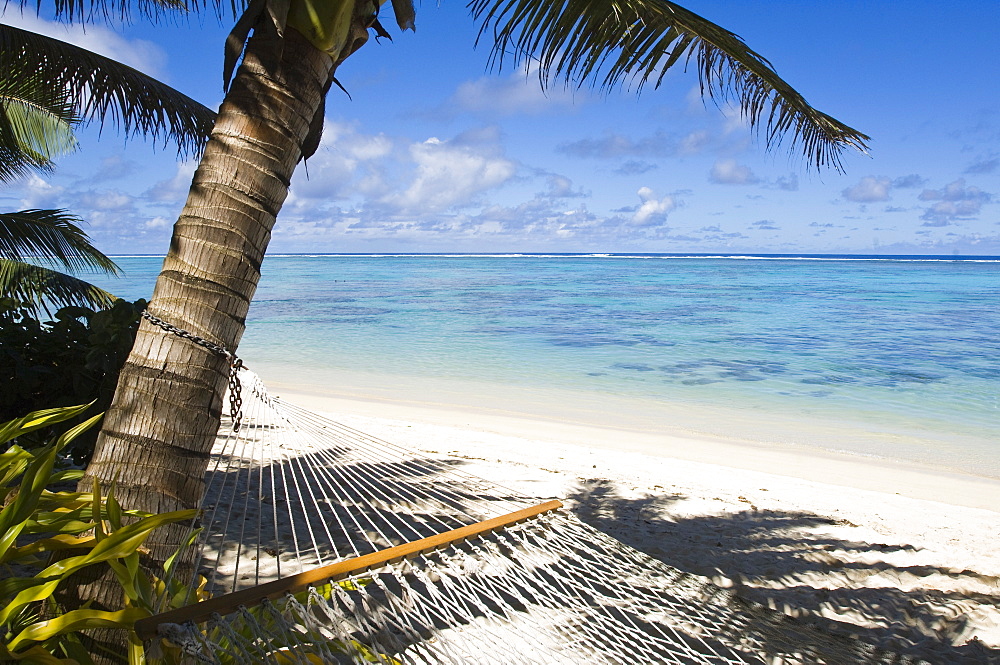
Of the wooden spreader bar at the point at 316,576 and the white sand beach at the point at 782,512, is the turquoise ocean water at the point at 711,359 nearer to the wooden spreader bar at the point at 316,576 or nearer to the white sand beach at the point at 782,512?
the white sand beach at the point at 782,512

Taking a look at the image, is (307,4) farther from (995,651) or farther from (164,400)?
(995,651)

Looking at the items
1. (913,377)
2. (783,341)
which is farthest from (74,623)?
(783,341)

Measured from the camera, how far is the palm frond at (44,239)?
526 cm

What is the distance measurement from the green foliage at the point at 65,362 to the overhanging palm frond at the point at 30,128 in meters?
3.13

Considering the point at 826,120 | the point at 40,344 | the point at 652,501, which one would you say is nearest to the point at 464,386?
the point at 652,501

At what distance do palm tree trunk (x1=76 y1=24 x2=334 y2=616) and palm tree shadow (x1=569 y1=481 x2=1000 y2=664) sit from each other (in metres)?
1.95

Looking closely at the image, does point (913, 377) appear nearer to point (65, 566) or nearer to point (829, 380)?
point (829, 380)

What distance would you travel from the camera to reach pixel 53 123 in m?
5.96

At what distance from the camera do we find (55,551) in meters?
1.29

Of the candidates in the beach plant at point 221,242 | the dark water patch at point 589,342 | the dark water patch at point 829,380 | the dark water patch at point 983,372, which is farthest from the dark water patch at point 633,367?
the beach plant at point 221,242

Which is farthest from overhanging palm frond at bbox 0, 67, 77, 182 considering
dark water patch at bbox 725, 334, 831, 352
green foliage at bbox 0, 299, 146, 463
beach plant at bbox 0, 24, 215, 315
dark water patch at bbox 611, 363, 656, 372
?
dark water patch at bbox 725, 334, 831, 352

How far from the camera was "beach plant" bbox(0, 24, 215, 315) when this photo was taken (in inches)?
147

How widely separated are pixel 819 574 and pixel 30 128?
669cm

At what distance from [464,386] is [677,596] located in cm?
611
